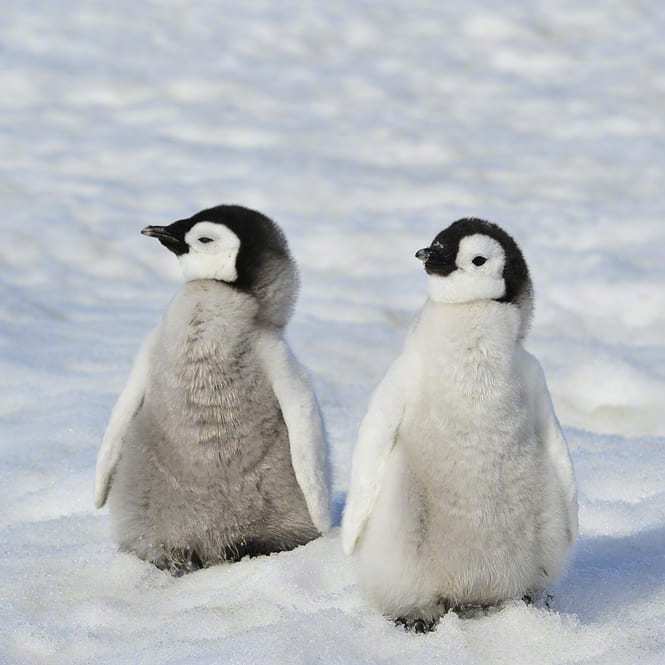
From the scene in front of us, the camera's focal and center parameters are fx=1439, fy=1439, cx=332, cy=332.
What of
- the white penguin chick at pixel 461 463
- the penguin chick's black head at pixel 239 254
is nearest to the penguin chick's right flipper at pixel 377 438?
the white penguin chick at pixel 461 463

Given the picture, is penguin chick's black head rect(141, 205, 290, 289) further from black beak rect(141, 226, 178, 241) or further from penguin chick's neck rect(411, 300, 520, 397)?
penguin chick's neck rect(411, 300, 520, 397)

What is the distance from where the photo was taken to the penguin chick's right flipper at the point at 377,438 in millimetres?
3320

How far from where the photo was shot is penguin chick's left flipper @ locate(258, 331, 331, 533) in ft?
12.6

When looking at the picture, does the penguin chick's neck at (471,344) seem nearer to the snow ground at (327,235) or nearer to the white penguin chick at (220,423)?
the snow ground at (327,235)

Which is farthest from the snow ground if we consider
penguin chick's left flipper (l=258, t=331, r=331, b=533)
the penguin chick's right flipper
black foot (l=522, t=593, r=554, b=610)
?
the penguin chick's right flipper

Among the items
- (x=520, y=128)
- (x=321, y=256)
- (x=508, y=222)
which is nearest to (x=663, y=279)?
(x=508, y=222)

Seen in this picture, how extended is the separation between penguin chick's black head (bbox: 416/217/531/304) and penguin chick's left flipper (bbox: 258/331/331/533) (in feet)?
2.33

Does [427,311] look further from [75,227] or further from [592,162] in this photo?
[592,162]

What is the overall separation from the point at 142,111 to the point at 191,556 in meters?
7.22

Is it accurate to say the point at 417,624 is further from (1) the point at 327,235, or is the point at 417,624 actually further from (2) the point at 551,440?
(1) the point at 327,235

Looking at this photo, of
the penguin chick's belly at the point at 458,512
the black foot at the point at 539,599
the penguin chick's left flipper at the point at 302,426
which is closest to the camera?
the penguin chick's belly at the point at 458,512

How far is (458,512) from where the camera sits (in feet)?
10.8

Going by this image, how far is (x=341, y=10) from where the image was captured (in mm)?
12219

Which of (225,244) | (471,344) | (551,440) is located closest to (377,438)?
(471,344)
